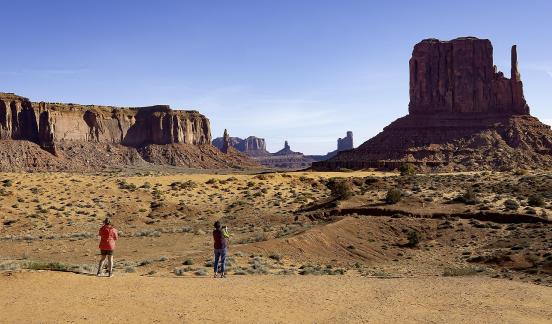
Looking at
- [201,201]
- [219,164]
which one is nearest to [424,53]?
[219,164]

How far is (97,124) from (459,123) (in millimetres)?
83577

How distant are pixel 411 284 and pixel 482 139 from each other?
285ft

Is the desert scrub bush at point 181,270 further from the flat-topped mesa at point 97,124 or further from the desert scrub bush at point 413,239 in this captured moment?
the flat-topped mesa at point 97,124

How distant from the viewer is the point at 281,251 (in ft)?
76.9

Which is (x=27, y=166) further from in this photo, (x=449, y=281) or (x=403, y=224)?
(x=449, y=281)

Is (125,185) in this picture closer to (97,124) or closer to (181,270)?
(181,270)

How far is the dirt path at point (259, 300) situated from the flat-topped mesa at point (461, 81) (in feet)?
332

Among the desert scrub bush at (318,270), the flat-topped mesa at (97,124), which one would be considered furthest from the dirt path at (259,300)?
the flat-topped mesa at (97,124)

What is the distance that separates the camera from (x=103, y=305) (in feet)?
38.6

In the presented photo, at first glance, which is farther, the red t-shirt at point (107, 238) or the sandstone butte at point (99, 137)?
the sandstone butte at point (99, 137)

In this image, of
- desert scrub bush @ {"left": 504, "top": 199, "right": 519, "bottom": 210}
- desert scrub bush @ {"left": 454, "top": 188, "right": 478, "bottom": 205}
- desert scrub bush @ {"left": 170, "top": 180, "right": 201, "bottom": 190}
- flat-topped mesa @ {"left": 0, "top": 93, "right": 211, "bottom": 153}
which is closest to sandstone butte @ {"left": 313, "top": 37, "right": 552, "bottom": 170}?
desert scrub bush @ {"left": 170, "top": 180, "right": 201, "bottom": 190}

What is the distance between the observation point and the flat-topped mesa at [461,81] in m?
108

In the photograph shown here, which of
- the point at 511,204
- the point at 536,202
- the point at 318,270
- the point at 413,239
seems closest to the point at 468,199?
the point at 511,204

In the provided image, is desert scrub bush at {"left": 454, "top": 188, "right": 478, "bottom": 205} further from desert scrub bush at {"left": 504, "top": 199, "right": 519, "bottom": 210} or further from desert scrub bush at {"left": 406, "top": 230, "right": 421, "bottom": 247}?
desert scrub bush at {"left": 406, "top": 230, "right": 421, "bottom": 247}
